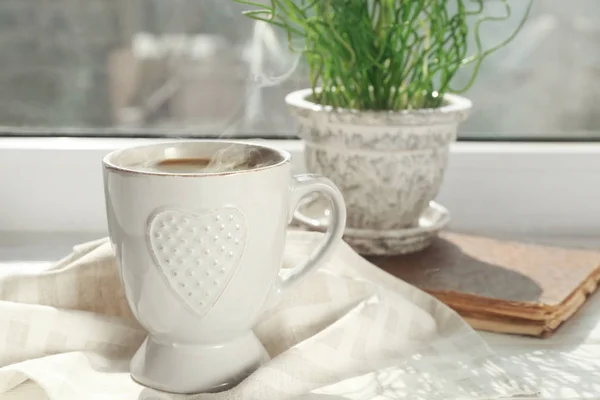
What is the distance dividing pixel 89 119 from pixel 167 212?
1.74 ft

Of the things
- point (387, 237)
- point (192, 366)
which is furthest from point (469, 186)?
point (192, 366)

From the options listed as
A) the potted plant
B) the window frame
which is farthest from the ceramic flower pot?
the window frame

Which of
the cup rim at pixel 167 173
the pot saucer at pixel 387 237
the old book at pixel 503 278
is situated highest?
the cup rim at pixel 167 173

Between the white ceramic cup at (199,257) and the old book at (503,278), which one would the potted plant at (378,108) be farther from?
the white ceramic cup at (199,257)

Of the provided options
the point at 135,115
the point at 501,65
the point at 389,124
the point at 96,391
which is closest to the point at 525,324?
the point at 389,124

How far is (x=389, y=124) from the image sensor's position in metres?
0.69

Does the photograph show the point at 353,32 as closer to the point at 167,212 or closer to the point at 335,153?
the point at 335,153

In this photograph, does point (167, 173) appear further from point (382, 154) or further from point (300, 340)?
point (382, 154)

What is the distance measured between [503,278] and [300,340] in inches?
8.1

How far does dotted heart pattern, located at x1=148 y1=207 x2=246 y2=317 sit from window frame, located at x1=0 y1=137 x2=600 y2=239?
1.40 feet

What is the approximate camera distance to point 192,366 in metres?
0.50

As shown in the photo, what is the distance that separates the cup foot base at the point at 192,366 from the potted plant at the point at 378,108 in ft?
0.81

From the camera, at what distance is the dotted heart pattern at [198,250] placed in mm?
466

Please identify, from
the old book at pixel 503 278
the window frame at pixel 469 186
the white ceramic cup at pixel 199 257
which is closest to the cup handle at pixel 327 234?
the white ceramic cup at pixel 199 257
